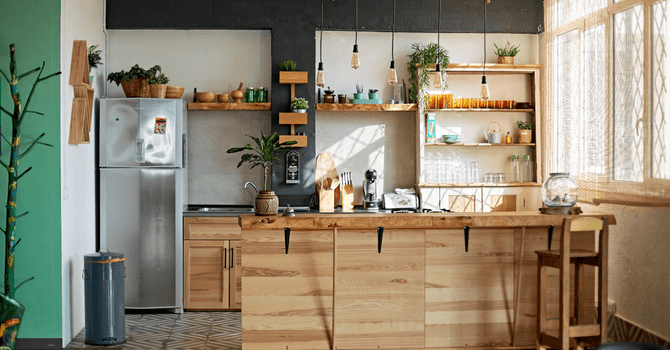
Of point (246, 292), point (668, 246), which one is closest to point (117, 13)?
point (246, 292)

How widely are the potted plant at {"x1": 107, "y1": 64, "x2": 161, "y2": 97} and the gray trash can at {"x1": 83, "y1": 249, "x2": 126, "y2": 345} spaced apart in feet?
5.93

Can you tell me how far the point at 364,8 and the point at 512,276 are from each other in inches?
136

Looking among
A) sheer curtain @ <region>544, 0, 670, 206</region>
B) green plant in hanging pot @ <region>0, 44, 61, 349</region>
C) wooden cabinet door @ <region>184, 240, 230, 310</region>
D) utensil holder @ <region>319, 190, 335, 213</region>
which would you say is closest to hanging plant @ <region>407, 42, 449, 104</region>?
sheer curtain @ <region>544, 0, 670, 206</region>

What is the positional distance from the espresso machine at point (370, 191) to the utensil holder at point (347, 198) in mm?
172

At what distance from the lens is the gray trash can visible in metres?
4.72

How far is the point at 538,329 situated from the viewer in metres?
3.95

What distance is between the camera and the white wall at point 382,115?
6379 mm

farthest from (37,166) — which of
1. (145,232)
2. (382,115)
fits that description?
(382,115)

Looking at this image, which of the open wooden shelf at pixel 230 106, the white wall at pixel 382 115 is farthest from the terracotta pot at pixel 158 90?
the white wall at pixel 382 115

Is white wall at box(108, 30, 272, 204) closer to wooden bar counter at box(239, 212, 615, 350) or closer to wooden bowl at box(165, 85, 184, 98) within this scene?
wooden bowl at box(165, 85, 184, 98)

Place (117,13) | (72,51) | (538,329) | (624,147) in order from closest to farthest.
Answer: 1. (538,329)
2. (624,147)
3. (72,51)
4. (117,13)

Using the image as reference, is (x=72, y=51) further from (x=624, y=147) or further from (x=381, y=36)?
(x=624, y=147)

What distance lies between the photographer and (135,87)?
18.9ft

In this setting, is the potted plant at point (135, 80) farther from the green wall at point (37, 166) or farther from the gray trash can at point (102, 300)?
the gray trash can at point (102, 300)
